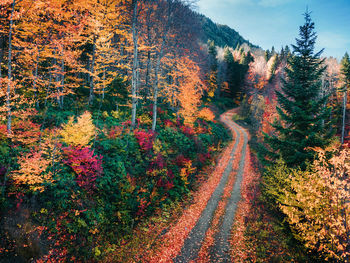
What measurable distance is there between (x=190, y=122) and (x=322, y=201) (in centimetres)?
1753

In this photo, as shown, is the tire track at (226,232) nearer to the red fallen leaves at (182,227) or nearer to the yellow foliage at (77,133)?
the red fallen leaves at (182,227)

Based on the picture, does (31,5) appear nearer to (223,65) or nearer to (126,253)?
(126,253)

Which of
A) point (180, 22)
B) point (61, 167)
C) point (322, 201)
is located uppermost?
point (180, 22)

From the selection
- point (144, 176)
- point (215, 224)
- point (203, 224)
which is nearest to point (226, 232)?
point (215, 224)

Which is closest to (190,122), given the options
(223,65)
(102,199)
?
(102,199)

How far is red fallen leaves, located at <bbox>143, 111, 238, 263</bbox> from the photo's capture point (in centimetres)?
803

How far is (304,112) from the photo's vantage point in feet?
38.2

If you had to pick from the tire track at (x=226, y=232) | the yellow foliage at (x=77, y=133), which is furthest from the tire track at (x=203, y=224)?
the yellow foliage at (x=77, y=133)

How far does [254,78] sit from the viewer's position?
2192 inches

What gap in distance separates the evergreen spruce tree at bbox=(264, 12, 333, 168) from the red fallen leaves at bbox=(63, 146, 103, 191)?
39.0ft

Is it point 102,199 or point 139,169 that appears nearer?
point 102,199

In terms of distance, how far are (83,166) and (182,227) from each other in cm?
655

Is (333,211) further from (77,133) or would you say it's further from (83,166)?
(77,133)

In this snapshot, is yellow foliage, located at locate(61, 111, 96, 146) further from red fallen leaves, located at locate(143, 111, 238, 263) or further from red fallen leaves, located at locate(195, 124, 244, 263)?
red fallen leaves, located at locate(195, 124, 244, 263)
